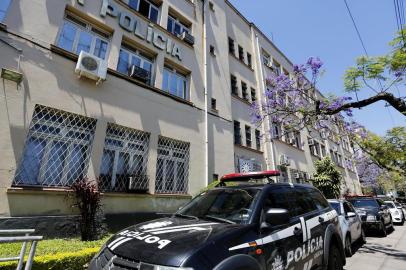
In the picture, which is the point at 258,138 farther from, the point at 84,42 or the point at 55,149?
the point at 55,149

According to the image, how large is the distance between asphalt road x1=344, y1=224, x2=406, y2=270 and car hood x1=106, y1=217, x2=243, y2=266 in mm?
5337

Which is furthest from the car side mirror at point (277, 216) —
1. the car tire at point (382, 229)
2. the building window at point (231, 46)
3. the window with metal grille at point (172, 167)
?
the building window at point (231, 46)

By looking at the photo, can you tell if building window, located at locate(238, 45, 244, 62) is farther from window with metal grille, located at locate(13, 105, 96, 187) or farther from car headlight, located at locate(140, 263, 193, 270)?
car headlight, located at locate(140, 263, 193, 270)

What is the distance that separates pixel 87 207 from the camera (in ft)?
23.1

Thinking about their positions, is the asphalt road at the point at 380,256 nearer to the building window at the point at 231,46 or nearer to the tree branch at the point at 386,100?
the tree branch at the point at 386,100

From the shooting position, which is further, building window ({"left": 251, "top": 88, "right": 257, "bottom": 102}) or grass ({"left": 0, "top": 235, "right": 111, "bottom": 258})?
building window ({"left": 251, "top": 88, "right": 257, "bottom": 102})

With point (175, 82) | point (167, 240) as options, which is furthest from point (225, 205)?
point (175, 82)

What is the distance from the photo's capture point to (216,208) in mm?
3799

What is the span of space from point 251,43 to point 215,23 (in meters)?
5.60

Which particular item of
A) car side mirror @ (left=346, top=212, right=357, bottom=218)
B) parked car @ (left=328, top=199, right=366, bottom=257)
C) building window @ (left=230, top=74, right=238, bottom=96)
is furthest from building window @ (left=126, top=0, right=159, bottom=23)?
car side mirror @ (left=346, top=212, right=357, bottom=218)

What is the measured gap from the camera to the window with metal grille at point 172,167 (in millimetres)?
10391

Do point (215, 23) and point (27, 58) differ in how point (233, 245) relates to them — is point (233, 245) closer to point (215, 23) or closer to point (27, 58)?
point (27, 58)

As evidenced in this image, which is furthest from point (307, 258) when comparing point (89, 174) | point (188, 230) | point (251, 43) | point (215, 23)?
point (251, 43)

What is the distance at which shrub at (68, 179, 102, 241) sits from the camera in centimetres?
694
